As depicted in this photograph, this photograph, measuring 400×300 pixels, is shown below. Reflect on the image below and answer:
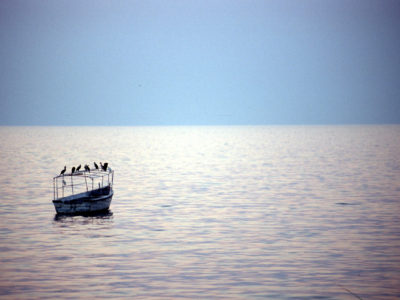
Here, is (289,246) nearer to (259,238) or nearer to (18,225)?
(259,238)

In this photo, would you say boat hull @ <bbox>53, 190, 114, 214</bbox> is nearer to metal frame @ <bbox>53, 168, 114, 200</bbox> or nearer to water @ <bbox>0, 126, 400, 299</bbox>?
water @ <bbox>0, 126, 400, 299</bbox>

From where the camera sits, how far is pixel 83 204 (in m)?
40.8

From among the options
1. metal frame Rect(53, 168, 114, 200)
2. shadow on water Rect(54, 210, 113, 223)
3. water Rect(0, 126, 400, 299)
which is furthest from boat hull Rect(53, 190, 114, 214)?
metal frame Rect(53, 168, 114, 200)

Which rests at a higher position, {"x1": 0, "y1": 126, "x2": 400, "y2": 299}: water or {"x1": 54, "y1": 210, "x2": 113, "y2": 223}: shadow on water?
{"x1": 54, "y1": 210, "x2": 113, "y2": 223}: shadow on water

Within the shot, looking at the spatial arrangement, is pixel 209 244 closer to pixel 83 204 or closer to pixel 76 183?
pixel 83 204

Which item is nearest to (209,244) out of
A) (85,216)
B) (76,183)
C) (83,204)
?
(85,216)

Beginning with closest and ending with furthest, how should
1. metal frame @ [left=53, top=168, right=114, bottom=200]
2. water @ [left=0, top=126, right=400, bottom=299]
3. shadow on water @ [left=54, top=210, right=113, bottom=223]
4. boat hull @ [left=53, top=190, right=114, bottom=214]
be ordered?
water @ [left=0, top=126, right=400, bottom=299], shadow on water @ [left=54, top=210, right=113, bottom=223], boat hull @ [left=53, top=190, right=114, bottom=214], metal frame @ [left=53, top=168, right=114, bottom=200]

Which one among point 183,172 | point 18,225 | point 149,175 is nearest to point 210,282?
point 18,225

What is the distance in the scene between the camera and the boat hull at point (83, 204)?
40.1 meters

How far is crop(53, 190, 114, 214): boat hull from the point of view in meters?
40.1

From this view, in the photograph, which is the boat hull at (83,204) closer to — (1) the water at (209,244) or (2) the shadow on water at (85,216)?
(2) the shadow on water at (85,216)

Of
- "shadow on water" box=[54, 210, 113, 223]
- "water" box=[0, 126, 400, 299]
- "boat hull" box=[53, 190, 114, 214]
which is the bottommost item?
"water" box=[0, 126, 400, 299]

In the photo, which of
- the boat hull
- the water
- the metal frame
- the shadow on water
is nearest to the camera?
the water

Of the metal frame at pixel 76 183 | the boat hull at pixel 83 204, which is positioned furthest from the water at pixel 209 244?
the metal frame at pixel 76 183
